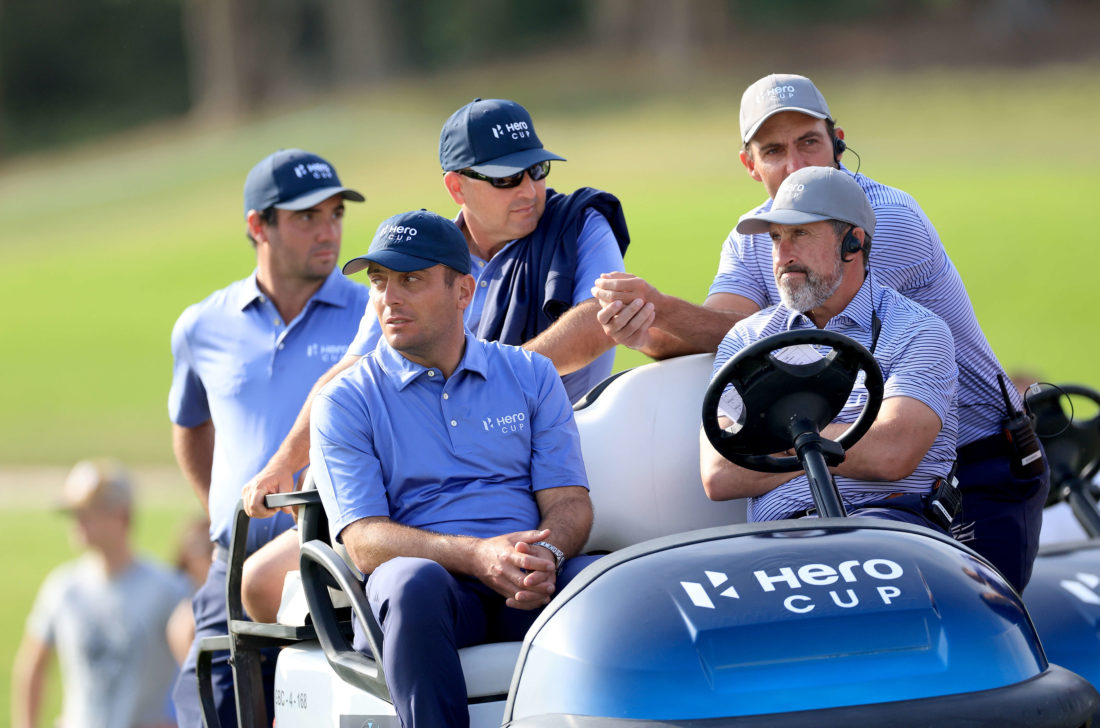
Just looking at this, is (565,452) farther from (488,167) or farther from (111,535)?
(111,535)

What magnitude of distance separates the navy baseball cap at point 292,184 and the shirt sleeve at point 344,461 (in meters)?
1.46

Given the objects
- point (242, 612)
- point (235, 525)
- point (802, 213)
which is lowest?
point (242, 612)

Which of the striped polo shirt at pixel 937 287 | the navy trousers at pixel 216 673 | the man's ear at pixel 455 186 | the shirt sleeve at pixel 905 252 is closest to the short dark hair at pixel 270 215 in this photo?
the man's ear at pixel 455 186

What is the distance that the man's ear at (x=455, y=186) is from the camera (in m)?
4.21

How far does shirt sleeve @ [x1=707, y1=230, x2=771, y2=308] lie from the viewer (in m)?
4.00

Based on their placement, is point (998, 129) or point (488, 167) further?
point (998, 129)

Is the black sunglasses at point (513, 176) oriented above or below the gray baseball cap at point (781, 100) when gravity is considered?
below

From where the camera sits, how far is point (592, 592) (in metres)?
2.78

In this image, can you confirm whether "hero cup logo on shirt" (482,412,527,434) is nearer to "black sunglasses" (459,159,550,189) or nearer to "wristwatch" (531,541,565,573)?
"wristwatch" (531,541,565,573)

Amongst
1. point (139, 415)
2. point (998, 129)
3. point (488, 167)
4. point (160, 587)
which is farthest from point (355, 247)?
point (488, 167)

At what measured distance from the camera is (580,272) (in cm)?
409

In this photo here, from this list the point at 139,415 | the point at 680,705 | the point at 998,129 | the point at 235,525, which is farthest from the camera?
the point at 998,129

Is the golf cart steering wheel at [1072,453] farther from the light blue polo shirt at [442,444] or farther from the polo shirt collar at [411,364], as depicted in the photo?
the polo shirt collar at [411,364]

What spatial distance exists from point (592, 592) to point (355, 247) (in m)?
30.0
